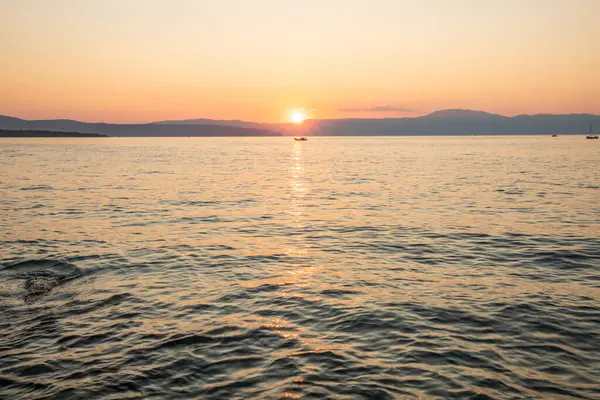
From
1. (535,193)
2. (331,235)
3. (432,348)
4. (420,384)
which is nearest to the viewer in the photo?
(420,384)

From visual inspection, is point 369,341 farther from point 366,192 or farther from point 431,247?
point 366,192

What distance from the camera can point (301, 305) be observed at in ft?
50.3

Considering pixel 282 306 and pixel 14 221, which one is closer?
pixel 282 306

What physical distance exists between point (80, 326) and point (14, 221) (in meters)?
21.6

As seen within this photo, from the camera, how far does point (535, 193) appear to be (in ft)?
148

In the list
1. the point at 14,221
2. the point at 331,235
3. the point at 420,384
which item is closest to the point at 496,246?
the point at 331,235

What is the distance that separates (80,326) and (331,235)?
16199 mm

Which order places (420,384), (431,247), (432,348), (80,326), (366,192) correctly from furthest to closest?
(366,192), (431,247), (80,326), (432,348), (420,384)

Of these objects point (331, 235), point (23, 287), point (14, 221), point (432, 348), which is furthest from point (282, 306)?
point (14, 221)

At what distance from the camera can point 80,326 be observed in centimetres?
1358

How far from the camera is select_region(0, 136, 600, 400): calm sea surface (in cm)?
1042

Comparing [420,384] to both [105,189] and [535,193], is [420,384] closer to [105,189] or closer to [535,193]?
[535,193]

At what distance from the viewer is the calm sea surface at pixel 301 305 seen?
10422mm

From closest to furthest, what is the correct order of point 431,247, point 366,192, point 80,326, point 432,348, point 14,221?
1. point 432,348
2. point 80,326
3. point 431,247
4. point 14,221
5. point 366,192
